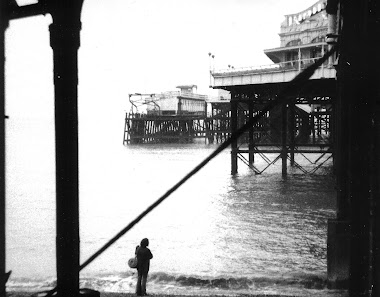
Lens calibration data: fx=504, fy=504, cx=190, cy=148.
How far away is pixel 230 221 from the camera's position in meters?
14.6

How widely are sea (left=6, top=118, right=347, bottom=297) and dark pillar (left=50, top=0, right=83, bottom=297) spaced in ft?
15.8

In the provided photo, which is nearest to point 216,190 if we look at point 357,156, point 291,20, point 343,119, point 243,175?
point 243,175

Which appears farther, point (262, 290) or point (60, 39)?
point (262, 290)

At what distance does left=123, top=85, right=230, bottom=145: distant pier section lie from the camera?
67188mm

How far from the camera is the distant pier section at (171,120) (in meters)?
67.2

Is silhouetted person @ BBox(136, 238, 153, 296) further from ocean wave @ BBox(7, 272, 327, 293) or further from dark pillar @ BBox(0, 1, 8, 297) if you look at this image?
dark pillar @ BBox(0, 1, 8, 297)

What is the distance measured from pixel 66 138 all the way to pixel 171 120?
64.8m

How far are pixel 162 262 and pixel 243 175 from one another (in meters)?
17.5

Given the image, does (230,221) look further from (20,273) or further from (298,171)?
(298,171)

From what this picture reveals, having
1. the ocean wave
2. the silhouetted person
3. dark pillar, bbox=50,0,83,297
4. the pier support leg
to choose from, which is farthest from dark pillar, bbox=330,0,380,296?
the ocean wave

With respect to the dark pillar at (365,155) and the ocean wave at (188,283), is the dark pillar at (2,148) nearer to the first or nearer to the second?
the dark pillar at (365,155)

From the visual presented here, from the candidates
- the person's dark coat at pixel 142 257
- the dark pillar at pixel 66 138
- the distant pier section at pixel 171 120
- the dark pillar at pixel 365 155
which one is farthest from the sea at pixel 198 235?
the distant pier section at pixel 171 120

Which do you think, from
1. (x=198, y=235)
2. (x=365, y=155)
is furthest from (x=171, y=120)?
(x=365, y=155)

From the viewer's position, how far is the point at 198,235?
12.9 m
